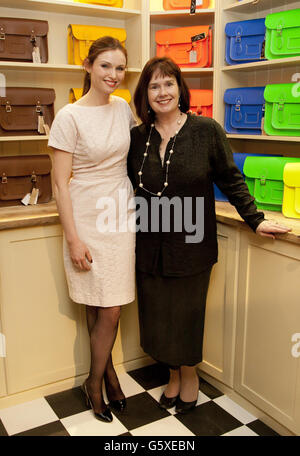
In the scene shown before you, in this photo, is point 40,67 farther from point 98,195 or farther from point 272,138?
point 272,138

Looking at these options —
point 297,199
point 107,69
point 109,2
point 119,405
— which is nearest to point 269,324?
point 297,199

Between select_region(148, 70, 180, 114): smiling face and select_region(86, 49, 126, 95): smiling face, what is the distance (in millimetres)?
140

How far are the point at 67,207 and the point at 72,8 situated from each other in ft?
4.10

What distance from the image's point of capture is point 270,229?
1.87 metres

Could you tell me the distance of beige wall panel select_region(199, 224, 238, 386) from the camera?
7.14 feet

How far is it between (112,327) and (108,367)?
0.25 meters

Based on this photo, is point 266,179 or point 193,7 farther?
point 193,7

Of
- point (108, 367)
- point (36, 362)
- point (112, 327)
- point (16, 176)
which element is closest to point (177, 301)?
point (112, 327)

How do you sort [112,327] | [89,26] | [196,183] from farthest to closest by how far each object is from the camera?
1. [89,26]
2. [112,327]
3. [196,183]

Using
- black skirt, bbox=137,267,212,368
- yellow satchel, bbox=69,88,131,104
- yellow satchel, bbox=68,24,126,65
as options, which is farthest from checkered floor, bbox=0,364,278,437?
yellow satchel, bbox=68,24,126,65

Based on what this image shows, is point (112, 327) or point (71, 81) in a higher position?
point (71, 81)

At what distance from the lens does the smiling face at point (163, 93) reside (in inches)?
74.0

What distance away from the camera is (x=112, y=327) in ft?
6.85

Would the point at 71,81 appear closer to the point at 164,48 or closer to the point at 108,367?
the point at 164,48
